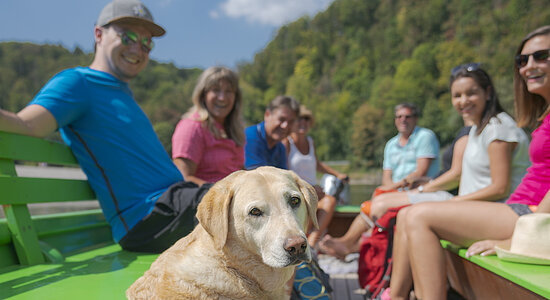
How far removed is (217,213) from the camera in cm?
118

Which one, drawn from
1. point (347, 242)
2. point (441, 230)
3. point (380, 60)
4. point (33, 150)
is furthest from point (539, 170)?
point (380, 60)

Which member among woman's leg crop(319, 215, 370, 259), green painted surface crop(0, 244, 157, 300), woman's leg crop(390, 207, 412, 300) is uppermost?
green painted surface crop(0, 244, 157, 300)

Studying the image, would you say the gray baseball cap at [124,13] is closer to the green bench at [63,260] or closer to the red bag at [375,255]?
the green bench at [63,260]

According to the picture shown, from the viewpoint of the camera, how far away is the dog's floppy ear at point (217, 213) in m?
1.17

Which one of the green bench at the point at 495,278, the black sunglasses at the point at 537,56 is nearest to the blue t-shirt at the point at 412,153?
the green bench at the point at 495,278

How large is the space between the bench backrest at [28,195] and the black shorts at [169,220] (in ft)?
1.66

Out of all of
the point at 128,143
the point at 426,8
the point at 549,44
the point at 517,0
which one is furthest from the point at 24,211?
the point at 426,8

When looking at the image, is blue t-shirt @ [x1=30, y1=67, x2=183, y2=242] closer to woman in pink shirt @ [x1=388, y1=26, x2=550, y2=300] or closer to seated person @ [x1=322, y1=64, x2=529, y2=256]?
woman in pink shirt @ [x1=388, y1=26, x2=550, y2=300]

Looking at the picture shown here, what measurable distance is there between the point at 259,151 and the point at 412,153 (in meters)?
2.85

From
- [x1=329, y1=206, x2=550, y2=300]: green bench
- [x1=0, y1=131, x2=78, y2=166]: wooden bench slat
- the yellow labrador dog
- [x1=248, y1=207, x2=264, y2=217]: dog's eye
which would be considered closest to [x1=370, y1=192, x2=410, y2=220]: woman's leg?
[x1=329, y1=206, x2=550, y2=300]: green bench

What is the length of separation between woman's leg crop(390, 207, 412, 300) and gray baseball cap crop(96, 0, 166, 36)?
7.13 feet

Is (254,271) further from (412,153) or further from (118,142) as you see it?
(412,153)

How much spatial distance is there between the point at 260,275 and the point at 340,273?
294 cm

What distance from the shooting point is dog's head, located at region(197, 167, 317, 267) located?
1107 mm
